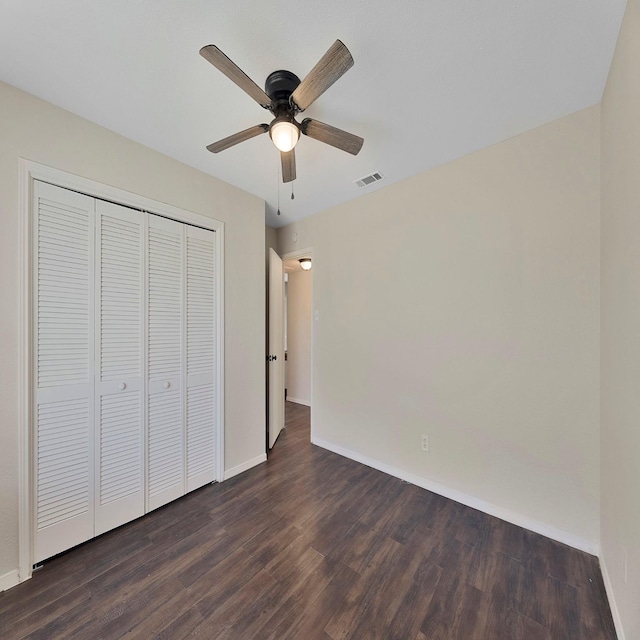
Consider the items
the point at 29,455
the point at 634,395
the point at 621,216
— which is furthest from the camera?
the point at 29,455

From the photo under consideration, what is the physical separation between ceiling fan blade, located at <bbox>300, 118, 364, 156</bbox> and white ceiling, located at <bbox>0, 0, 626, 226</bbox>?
253mm

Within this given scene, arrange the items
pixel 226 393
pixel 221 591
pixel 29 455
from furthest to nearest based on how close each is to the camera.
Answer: pixel 226 393, pixel 29 455, pixel 221 591

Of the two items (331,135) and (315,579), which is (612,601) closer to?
(315,579)

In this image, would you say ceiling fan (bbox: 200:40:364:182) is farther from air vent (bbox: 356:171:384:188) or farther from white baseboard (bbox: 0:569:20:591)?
white baseboard (bbox: 0:569:20:591)

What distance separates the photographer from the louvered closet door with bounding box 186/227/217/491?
2.28 metres

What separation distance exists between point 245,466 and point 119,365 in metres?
1.48

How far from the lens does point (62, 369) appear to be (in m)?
1.66

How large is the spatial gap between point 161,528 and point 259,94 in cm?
270

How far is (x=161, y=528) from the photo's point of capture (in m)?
1.89

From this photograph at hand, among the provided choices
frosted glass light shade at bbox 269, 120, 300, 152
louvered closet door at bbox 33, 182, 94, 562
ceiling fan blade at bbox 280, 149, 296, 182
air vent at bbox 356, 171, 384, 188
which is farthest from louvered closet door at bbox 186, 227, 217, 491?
air vent at bbox 356, 171, 384, 188

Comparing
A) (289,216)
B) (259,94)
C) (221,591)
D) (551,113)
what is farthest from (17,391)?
(551,113)

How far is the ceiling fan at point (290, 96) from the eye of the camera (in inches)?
43.6

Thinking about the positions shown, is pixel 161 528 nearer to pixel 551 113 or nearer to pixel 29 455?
pixel 29 455

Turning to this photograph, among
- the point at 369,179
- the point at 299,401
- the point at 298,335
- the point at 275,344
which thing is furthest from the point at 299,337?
the point at 369,179
